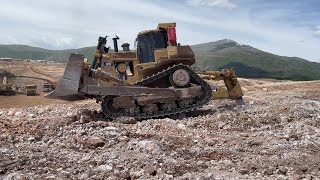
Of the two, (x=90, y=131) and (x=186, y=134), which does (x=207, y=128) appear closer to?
(x=186, y=134)

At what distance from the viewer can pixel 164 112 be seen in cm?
1362

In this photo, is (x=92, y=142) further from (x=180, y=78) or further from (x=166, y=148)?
(x=180, y=78)

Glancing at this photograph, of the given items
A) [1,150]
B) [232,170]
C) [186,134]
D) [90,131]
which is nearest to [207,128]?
[186,134]

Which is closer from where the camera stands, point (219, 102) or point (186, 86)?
point (186, 86)

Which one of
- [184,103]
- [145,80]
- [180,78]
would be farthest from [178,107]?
[145,80]

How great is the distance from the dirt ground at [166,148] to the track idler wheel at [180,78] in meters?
1.76

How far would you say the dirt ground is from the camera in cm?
750

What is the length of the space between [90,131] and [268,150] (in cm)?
378

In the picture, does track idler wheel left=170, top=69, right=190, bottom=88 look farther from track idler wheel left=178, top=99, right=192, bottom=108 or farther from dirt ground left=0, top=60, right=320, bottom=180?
dirt ground left=0, top=60, right=320, bottom=180

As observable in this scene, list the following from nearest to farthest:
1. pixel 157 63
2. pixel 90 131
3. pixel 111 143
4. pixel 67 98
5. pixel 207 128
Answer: pixel 111 143
pixel 90 131
pixel 207 128
pixel 67 98
pixel 157 63

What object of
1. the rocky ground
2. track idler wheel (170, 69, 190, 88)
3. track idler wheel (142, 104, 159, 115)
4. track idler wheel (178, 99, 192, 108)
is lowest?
the rocky ground

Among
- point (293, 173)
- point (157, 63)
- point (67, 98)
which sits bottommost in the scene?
point (293, 173)

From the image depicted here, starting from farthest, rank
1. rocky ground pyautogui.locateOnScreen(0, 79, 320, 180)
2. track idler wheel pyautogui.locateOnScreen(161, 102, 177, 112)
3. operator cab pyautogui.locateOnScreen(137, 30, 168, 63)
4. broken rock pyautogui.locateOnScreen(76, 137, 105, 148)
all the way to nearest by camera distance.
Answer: operator cab pyautogui.locateOnScreen(137, 30, 168, 63) < track idler wheel pyautogui.locateOnScreen(161, 102, 177, 112) < broken rock pyautogui.locateOnScreen(76, 137, 105, 148) < rocky ground pyautogui.locateOnScreen(0, 79, 320, 180)

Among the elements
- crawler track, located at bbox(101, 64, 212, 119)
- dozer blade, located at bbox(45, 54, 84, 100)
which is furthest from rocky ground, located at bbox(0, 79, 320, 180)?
crawler track, located at bbox(101, 64, 212, 119)
